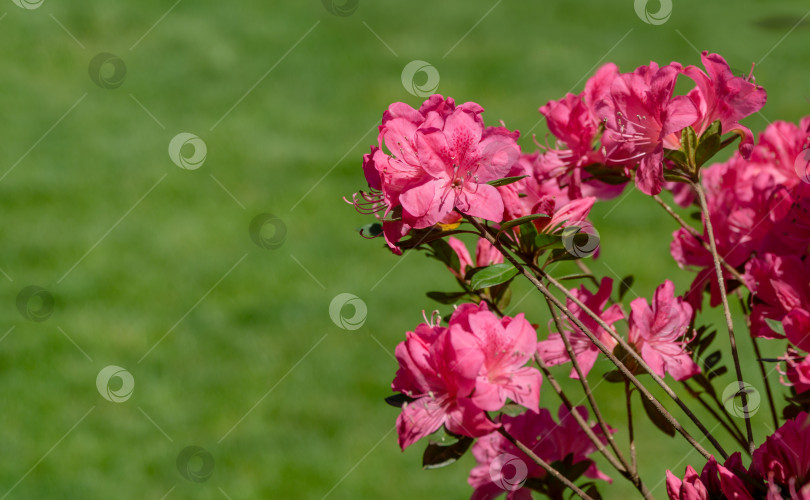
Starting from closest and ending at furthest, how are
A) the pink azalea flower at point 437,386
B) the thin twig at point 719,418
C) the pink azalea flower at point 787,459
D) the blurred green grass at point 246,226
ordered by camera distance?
1. the pink azalea flower at point 787,459
2. the pink azalea flower at point 437,386
3. the thin twig at point 719,418
4. the blurred green grass at point 246,226

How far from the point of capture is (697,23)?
4.59m

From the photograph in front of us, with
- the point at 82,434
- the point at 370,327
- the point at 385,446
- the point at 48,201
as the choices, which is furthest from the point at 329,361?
the point at 48,201

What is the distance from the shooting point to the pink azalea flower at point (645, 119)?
3.08ft

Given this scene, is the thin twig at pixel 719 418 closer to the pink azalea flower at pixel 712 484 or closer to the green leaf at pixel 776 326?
the green leaf at pixel 776 326

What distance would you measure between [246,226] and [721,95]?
8.31 ft

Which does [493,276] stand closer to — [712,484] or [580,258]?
[580,258]

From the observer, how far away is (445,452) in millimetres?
898

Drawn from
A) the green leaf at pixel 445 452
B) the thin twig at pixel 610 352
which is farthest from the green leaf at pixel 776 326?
the green leaf at pixel 445 452

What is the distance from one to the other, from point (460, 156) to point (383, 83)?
127 inches

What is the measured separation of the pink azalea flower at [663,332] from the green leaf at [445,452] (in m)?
0.25

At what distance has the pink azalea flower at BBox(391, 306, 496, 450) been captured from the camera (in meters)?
0.86

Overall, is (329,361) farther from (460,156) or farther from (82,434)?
(460,156)

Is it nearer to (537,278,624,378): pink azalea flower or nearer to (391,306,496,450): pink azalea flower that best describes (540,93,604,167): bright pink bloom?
(537,278,624,378): pink azalea flower

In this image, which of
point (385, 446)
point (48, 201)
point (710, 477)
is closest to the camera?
point (710, 477)
